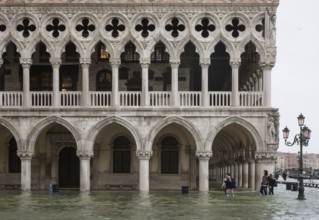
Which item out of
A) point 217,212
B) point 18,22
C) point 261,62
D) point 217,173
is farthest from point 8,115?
point 217,173

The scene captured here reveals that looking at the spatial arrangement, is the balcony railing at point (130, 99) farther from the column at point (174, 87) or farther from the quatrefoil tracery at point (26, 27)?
the quatrefoil tracery at point (26, 27)

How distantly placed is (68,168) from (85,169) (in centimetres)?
478

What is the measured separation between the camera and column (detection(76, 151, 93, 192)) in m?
35.6

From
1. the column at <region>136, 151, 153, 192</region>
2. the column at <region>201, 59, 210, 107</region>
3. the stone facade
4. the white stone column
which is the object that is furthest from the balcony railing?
the white stone column

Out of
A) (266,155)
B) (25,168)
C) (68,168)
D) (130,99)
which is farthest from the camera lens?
(68,168)

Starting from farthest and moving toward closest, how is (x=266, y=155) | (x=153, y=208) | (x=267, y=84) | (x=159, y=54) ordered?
(x=159, y=54), (x=267, y=84), (x=266, y=155), (x=153, y=208)

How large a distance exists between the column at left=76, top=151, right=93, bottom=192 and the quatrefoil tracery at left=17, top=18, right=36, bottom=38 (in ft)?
24.1

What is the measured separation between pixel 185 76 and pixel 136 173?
662 cm

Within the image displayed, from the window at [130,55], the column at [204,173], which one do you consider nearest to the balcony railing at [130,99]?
the column at [204,173]

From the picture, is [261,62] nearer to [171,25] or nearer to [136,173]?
[171,25]

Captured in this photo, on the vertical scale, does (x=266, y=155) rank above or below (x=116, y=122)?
below

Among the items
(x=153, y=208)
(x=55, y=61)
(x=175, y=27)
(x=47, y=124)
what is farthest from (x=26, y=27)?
(x=153, y=208)

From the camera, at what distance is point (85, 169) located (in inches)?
1405

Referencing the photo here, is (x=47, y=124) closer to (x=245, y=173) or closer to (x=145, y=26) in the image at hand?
(x=145, y=26)
